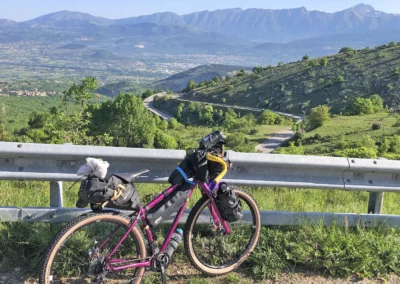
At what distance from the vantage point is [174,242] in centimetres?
344

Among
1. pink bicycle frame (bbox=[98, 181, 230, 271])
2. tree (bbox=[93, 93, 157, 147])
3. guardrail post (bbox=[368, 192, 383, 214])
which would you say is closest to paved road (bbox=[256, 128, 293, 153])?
tree (bbox=[93, 93, 157, 147])

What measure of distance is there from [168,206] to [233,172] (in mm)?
901

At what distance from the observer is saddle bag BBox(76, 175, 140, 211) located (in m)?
2.88

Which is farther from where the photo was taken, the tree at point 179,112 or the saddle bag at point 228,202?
the tree at point 179,112

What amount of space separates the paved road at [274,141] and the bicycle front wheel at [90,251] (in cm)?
4258

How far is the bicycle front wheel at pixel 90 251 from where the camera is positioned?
9.52 feet

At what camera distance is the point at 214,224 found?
3719 millimetres

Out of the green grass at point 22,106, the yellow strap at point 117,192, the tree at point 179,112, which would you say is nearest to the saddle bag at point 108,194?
the yellow strap at point 117,192

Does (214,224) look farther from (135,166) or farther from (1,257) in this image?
(1,257)

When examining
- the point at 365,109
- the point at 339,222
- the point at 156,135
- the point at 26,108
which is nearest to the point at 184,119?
the point at 156,135

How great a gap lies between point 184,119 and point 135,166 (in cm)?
7718

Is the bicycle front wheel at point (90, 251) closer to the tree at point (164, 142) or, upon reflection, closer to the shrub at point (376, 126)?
the tree at point (164, 142)

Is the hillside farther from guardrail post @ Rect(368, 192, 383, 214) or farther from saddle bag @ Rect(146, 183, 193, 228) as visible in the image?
saddle bag @ Rect(146, 183, 193, 228)

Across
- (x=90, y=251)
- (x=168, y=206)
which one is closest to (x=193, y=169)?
(x=168, y=206)
